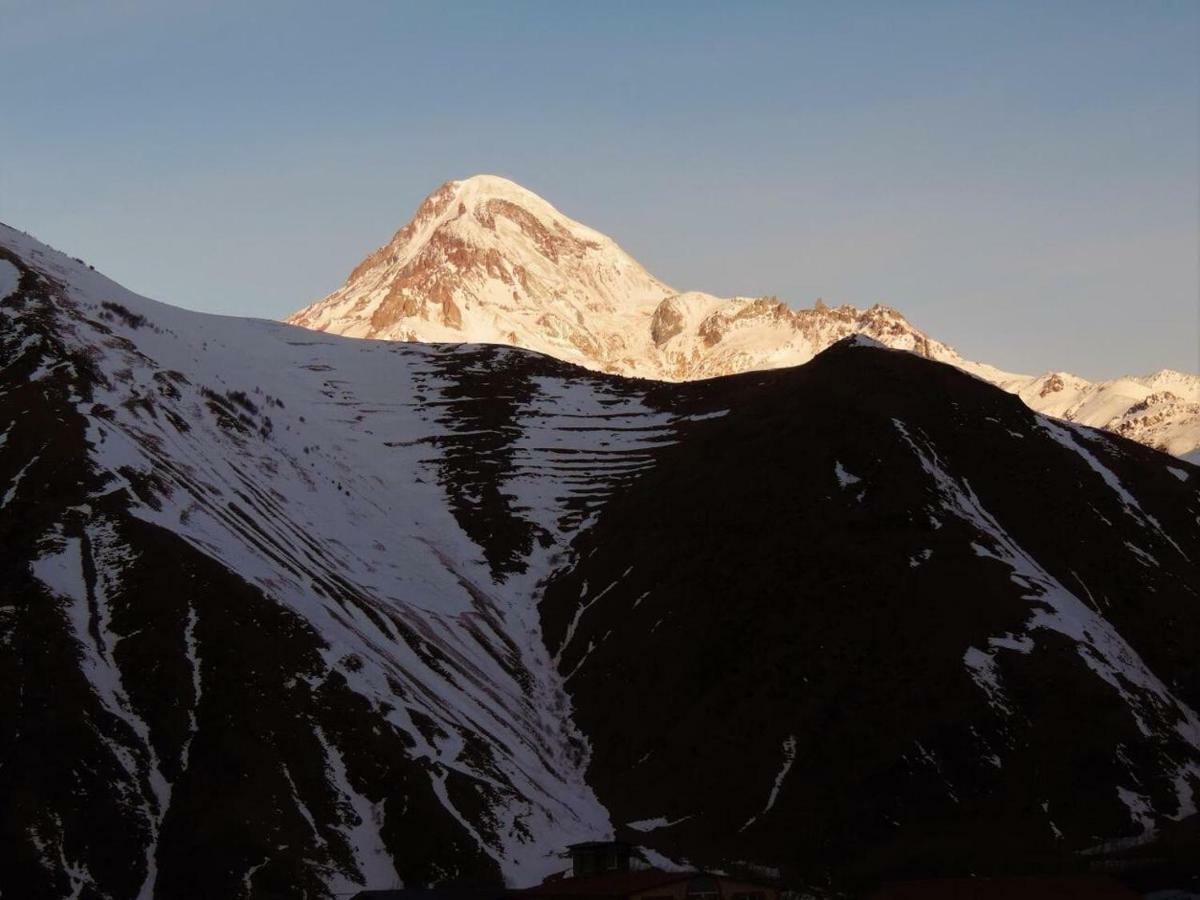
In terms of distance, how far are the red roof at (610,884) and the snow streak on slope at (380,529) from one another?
21.9m

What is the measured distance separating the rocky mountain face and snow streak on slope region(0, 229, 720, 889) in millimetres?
427

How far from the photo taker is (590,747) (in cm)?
13675

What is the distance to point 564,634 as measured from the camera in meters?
153

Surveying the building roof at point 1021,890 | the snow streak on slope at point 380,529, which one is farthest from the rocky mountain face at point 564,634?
the building roof at point 1021,890

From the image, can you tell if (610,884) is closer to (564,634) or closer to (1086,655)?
(1086,655)

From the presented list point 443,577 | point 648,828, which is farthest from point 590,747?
point 443,577

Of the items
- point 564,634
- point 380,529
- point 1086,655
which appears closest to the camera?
point 1086,655

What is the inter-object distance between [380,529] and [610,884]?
83324 mm

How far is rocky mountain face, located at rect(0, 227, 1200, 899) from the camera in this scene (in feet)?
368

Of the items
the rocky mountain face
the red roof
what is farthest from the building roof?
the rocky mountain face

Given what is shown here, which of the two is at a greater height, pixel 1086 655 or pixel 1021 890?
pixel 1086 655

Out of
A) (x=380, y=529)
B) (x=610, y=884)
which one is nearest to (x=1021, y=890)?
(x=610, y=884)

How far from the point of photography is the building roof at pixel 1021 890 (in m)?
80.1

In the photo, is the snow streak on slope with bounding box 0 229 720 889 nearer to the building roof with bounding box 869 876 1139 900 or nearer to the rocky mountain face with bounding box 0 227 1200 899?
the rocky mountain face with bounding box 0 227 1200 899
